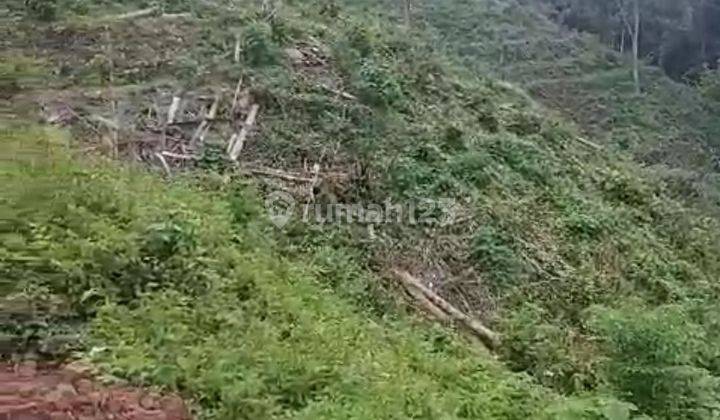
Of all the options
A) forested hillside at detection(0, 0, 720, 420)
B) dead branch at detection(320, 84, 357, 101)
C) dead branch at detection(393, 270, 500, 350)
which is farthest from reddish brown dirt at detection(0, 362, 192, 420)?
dead branch at detection(320, 84, 357, 101)

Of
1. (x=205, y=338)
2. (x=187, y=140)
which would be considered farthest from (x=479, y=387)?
(x=187, y=140)

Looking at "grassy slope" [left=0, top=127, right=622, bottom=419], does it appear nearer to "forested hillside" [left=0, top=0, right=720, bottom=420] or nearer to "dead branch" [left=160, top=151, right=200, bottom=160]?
"forested hillside" [left=0, top=0, right=720, bottom=420]

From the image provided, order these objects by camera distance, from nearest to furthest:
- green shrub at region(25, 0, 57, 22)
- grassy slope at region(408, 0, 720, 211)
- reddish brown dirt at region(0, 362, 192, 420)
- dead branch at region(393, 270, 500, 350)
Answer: reddish brown dirt at region(0, 362, 192, 420) < dead branch at region(393, 270, 500, 350) < green shrub at region(25, 0, 57, 22) < grassy slope at region(408, 0, 720, 211)

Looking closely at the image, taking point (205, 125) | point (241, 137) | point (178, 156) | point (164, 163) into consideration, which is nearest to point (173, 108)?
point (205, 125)

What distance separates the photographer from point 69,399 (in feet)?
13.4

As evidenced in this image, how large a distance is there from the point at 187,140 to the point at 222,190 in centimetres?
115

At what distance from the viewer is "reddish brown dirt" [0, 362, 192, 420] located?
3.93m

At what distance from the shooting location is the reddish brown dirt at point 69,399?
12.9 ft

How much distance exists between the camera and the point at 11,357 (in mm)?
4523

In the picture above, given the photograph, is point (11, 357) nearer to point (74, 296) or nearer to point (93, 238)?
point (74, 296)

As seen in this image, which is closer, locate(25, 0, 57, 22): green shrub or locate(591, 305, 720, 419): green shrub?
locate(591, 305, 720, 419): green shrub

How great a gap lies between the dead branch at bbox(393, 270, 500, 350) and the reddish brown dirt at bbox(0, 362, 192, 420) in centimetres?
366

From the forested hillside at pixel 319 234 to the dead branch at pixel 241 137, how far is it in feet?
0.08

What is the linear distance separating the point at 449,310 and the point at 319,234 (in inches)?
55.1
